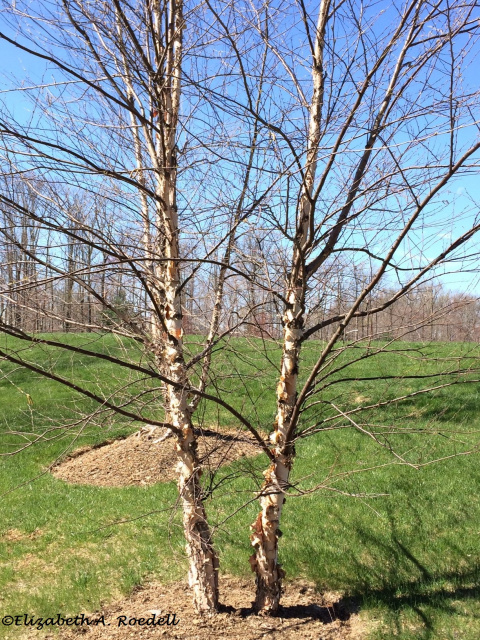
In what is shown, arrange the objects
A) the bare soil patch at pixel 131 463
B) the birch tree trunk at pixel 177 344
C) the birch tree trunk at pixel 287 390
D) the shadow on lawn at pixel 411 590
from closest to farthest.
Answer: the birch tree trunk at pixel 287 390 < the birch tree trunk at pixel 177 344 < the shadow on lawn at pixel 411 590 < the bare soil patch at pixel 131 463

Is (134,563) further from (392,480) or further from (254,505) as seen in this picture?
(392,480)

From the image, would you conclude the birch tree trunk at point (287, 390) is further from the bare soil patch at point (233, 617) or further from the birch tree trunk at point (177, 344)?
the birch tree trunk at point (177, 344)

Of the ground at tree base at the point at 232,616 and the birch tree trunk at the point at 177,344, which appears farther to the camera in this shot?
the ground at tree base at the point at 232,616

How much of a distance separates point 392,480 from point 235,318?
135 inches

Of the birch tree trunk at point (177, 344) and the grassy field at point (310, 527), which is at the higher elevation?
the birch tree trunk at point (177, 344)

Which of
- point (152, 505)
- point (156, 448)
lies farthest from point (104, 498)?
point (156, 448)

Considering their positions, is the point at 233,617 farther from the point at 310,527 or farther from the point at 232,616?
the point at 310,527

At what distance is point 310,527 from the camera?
509cm

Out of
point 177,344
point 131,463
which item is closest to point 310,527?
point 177,344

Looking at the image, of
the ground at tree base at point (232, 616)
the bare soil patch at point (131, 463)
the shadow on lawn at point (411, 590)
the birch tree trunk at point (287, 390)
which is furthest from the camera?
the bare soil patch at point (131, 463)

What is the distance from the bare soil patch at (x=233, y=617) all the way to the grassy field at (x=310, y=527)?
0.54 ft

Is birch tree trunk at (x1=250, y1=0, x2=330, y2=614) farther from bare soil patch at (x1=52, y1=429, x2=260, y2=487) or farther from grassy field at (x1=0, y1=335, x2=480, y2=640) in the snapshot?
bare soil patch at (x1=52, y1=429, x2=260, y2=487)

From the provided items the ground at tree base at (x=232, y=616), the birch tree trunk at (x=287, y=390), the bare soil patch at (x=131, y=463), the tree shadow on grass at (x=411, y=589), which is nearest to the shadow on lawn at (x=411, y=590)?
the tree shadow on grass at (x=411, y=589)

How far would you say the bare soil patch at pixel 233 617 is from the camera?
3398 millimetres
